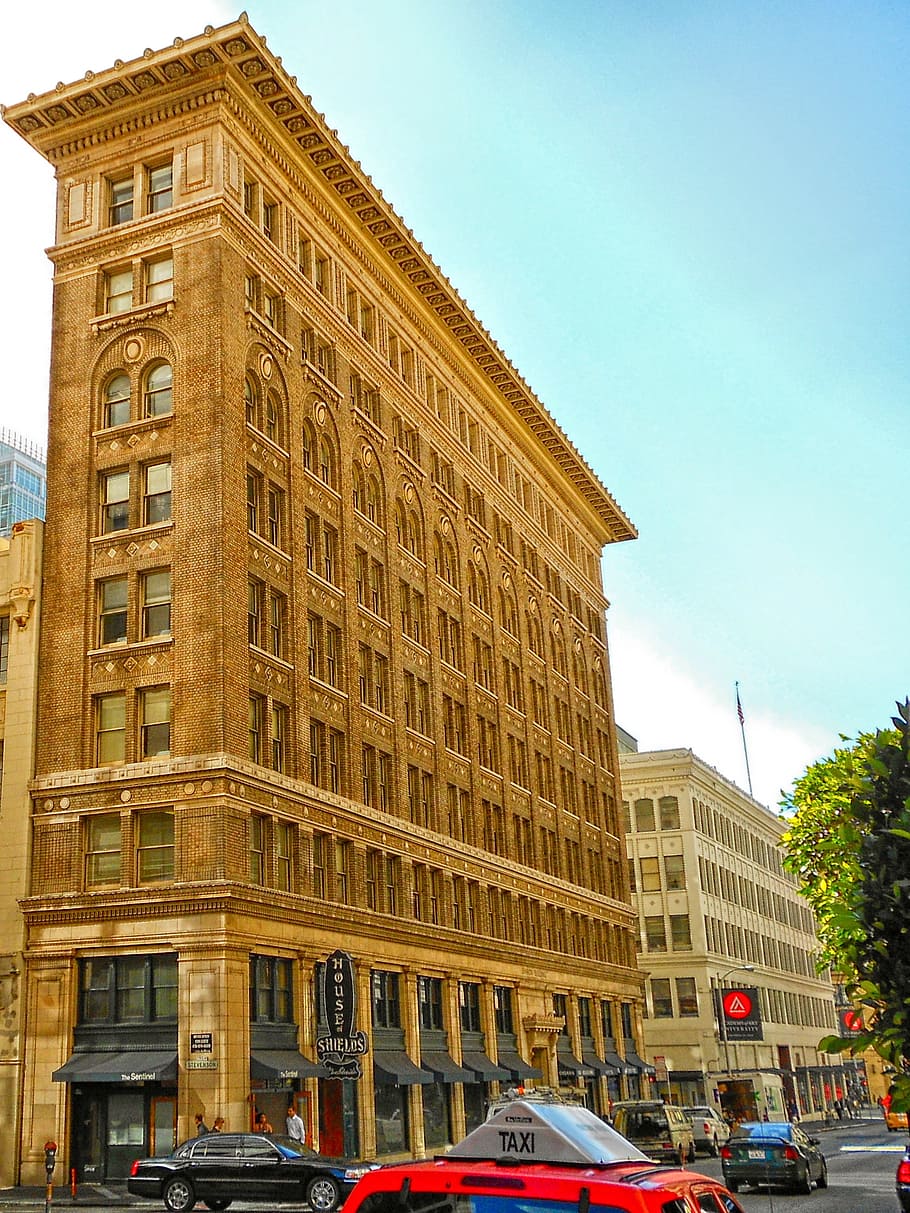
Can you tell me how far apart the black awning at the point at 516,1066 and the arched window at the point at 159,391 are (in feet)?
96.2

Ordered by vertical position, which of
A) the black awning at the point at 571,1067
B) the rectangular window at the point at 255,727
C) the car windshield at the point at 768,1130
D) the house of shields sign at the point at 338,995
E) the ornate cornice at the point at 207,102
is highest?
the ornate cornice at the point at 207,102

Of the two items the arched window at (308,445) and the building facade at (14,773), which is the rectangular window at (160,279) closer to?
the arched window at (308,445)

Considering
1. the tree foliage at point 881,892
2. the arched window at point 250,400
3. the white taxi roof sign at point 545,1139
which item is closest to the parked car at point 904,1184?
the tree foliage at point 881,892

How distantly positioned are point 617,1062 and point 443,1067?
23.8m

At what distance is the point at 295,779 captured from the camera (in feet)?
140

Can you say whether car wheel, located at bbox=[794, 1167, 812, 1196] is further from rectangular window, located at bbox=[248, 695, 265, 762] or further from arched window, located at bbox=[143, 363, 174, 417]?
arched window, located at bbox=[143, 363, 174, 417]

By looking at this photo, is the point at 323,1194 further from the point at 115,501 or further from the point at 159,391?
the point at 159,391

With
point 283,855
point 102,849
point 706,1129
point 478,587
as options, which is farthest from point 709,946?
point 102,849

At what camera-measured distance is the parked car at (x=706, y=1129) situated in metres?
49.9

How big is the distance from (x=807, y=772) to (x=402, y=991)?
16.3 m

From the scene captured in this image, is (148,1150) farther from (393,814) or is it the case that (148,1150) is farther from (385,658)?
(385,658)

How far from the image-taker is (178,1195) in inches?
1141

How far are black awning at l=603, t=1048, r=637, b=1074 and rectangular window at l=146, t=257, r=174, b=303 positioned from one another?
44233 millimetres

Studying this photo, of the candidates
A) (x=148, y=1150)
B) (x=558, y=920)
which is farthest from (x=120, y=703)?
(x=558, y=920)
